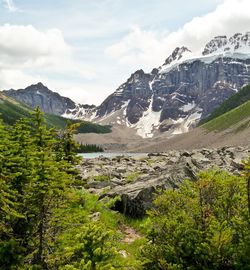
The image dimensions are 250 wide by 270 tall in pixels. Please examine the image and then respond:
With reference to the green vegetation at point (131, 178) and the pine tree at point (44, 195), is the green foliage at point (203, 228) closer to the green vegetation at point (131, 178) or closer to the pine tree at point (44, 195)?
the pine tree at point (44, 195)

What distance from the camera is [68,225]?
46.2 feet

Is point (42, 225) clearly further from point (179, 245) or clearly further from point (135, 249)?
point (135, 249)

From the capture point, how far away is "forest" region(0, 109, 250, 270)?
12242 mm

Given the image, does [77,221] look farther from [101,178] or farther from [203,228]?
[101,178]

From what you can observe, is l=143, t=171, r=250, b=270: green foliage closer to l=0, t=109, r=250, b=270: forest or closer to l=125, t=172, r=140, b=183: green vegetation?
l=0, t=109, r=250, b=270: forest

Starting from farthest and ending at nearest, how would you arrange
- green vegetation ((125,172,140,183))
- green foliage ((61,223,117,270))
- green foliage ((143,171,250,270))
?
green vegetation ((125,172,140,183)), green foliage ((143,171,250,270)), green foliage ((61,223,117,270))

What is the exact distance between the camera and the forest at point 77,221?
1224cm

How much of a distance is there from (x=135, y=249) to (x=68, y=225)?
5328mm

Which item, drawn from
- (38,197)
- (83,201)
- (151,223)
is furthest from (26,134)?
(83,201)

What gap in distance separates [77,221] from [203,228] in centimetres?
434

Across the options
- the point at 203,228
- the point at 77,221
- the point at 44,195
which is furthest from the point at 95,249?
the point at 203,228

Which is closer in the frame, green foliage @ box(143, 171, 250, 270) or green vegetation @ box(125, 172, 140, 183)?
green foliage @ box(143, 171, 250, 270)

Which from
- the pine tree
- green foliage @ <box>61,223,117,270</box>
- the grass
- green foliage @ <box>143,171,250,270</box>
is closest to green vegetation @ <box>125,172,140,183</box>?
the grass

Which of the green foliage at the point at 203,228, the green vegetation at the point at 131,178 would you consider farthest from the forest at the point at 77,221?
the green vegetation at the point at 131,178
